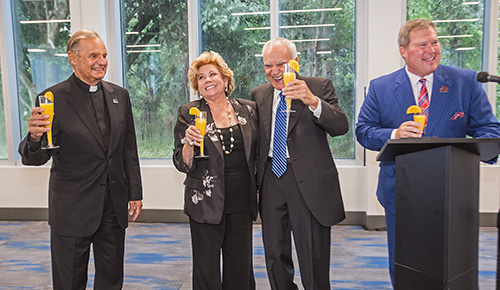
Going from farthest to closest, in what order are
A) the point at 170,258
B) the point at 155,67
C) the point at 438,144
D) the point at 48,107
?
the point at 155,67, the point at 170,258, the point at 48,107, the point at 438,144

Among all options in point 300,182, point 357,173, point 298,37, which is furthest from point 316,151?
point 298,37

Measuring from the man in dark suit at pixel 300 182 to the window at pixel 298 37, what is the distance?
2693 mm

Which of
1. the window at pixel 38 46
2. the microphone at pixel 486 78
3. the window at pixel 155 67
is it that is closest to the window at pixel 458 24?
the window at pixel 155 67

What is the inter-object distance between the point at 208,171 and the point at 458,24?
401 centimetres

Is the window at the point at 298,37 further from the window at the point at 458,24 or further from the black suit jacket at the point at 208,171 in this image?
the black suit jacket at the point at 208,171

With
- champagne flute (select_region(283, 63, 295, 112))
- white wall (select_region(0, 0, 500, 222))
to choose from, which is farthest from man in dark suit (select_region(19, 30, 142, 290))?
white wall (select_region(0, 0, 500, 222))

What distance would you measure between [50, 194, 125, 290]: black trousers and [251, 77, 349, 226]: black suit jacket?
944 millimetres

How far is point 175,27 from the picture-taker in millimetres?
5105

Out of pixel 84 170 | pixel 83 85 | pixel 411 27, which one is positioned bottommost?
pixel 84 170

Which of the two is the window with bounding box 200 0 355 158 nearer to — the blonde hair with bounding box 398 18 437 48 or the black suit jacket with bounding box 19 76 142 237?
the blonde hair with bounding box 398 18 437 48

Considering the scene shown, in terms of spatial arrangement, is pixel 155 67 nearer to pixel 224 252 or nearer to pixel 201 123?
pixel 201 123

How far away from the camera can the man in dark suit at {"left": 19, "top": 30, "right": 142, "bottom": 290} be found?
2143 mm

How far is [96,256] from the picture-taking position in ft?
7.49

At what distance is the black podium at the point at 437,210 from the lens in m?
1.35
